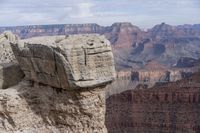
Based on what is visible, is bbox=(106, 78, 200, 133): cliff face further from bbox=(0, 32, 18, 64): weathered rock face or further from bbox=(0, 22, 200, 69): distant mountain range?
bbox=(0, 22, 200, 69): distant mountain range

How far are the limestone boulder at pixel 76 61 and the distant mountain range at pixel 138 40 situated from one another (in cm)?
11415

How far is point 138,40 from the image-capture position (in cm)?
14738

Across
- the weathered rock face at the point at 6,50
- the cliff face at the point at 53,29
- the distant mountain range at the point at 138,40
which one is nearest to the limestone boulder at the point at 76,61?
the weathered rock face at the point at 6,50

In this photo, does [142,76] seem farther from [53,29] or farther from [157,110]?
[53,29]

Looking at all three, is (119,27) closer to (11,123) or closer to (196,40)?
(196,40)

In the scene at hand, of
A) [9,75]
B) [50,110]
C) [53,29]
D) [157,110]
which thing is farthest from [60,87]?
[53,29]

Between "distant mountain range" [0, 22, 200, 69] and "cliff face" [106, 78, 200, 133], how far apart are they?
69355mm

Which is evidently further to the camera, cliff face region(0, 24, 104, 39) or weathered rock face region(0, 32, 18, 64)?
cliff face region(0, 24, 104, 39)

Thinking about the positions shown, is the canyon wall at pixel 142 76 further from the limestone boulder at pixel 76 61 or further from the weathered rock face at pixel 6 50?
the limestone boulder at pixel 76 61

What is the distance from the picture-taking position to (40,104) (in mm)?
10523

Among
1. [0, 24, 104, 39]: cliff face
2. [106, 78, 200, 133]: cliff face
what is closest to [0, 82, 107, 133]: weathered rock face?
[106, 78, 200, 133]: cliff face

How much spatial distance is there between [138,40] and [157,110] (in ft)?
313

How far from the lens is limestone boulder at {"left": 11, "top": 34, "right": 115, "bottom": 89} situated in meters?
9.27

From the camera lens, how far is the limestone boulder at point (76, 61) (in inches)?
365
